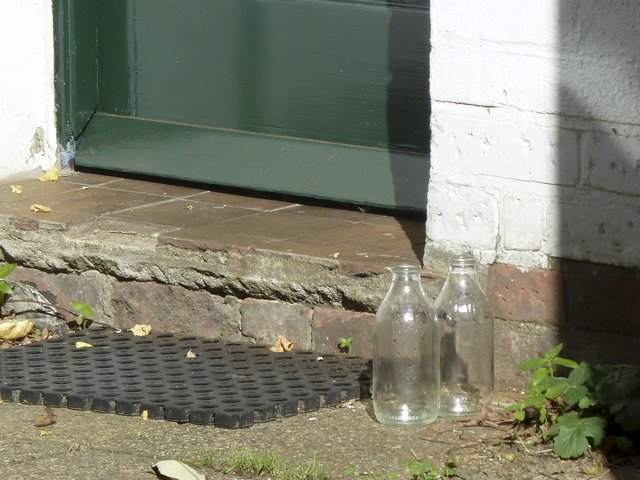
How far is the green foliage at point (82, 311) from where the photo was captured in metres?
4.57

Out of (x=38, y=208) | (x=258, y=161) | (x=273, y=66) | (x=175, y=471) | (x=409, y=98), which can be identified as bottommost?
(x=175, y=471)

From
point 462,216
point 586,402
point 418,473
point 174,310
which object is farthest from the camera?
point 174,310

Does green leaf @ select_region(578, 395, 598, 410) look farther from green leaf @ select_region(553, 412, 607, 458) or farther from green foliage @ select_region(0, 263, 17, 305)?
green foliage @ select_region(0, 263, 17, 305)

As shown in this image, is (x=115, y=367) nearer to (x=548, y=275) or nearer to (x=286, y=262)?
(x=286, y=262)

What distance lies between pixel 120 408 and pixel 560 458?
1229 mm

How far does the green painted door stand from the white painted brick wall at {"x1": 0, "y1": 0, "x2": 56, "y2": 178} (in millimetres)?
100

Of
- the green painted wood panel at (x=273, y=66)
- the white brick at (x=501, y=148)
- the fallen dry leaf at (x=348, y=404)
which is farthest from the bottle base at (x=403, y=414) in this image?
the green painted wood panel at (x=273, y=66)

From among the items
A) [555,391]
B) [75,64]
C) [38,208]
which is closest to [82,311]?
[38,208]

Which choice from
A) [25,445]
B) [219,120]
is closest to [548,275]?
[25,445]

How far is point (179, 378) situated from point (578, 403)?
1.22 metres

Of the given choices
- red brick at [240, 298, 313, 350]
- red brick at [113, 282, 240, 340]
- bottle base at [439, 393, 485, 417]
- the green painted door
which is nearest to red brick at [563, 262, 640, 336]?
bottle base at [439, 393, 485, 417]

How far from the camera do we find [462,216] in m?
3.97

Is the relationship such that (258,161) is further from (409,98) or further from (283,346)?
(283,346)

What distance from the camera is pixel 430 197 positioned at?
13.2ft
